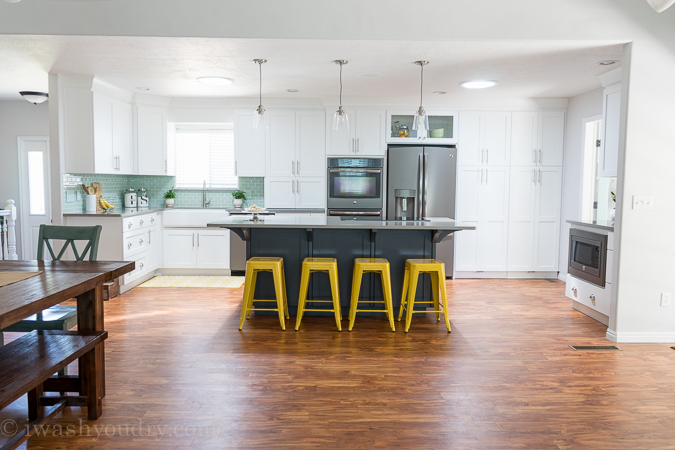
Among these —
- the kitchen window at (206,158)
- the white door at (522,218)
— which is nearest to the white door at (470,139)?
the white door at (522,218)

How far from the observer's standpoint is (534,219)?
6.35m

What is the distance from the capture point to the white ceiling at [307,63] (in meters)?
3.79

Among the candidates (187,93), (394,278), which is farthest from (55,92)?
(394,278)

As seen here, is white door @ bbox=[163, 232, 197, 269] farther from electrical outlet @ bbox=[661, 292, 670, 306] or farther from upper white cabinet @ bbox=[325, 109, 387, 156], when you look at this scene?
electrical outlet @ bbox=[661, 292, 670, 306]

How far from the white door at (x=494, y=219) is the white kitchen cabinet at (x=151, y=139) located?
14.2ft

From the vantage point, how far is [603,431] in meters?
2.36

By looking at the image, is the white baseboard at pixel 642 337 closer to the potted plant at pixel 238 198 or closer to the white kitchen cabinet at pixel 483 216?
the white kitchen cabinet at pixel 483 216

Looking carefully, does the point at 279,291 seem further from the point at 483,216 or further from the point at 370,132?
the point at 483,216

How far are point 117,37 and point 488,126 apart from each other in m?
4.52

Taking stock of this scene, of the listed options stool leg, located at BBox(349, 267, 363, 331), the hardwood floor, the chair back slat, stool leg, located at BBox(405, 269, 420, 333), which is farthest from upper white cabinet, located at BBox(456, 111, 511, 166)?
the chair back slat

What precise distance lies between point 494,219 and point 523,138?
1128mm

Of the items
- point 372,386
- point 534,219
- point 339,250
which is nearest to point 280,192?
point 339,250

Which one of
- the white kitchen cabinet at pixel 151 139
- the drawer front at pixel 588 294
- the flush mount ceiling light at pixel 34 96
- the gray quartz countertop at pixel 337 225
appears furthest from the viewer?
the white kitchen cabinet at pixel 151 139

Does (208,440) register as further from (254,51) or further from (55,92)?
(55,92)
